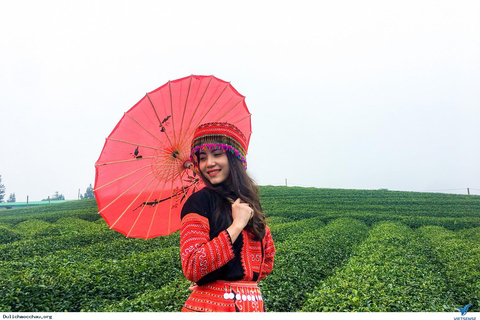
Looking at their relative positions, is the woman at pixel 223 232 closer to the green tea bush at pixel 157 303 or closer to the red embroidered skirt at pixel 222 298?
the red embroidered skirt at pixel 222 298

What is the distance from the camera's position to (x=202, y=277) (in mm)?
1473

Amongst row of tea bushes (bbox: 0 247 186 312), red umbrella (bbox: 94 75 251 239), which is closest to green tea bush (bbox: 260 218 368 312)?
row of tea bushes (bbox: 0 247 186 312)

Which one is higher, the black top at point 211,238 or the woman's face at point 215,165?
the woman's face at point 215,165

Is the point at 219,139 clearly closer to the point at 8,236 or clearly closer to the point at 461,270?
the point at 461,270

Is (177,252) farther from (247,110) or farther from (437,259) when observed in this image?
(437,259)

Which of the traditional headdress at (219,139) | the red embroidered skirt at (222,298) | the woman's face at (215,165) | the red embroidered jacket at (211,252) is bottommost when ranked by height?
the red embroidered skirt at (222,298)

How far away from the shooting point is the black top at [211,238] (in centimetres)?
149

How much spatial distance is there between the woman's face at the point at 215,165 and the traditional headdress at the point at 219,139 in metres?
0.04

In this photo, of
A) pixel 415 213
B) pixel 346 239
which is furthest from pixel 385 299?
pixel 415 213

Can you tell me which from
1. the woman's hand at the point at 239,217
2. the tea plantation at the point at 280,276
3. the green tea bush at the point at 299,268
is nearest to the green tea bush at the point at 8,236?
the tea plantation at the point at 280,276

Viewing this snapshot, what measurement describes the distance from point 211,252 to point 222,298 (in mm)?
278

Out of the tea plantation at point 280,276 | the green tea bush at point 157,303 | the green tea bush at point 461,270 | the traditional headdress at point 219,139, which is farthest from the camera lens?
the green tea bush at point 461,270

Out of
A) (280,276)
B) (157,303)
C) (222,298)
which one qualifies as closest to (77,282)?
(157,303)
